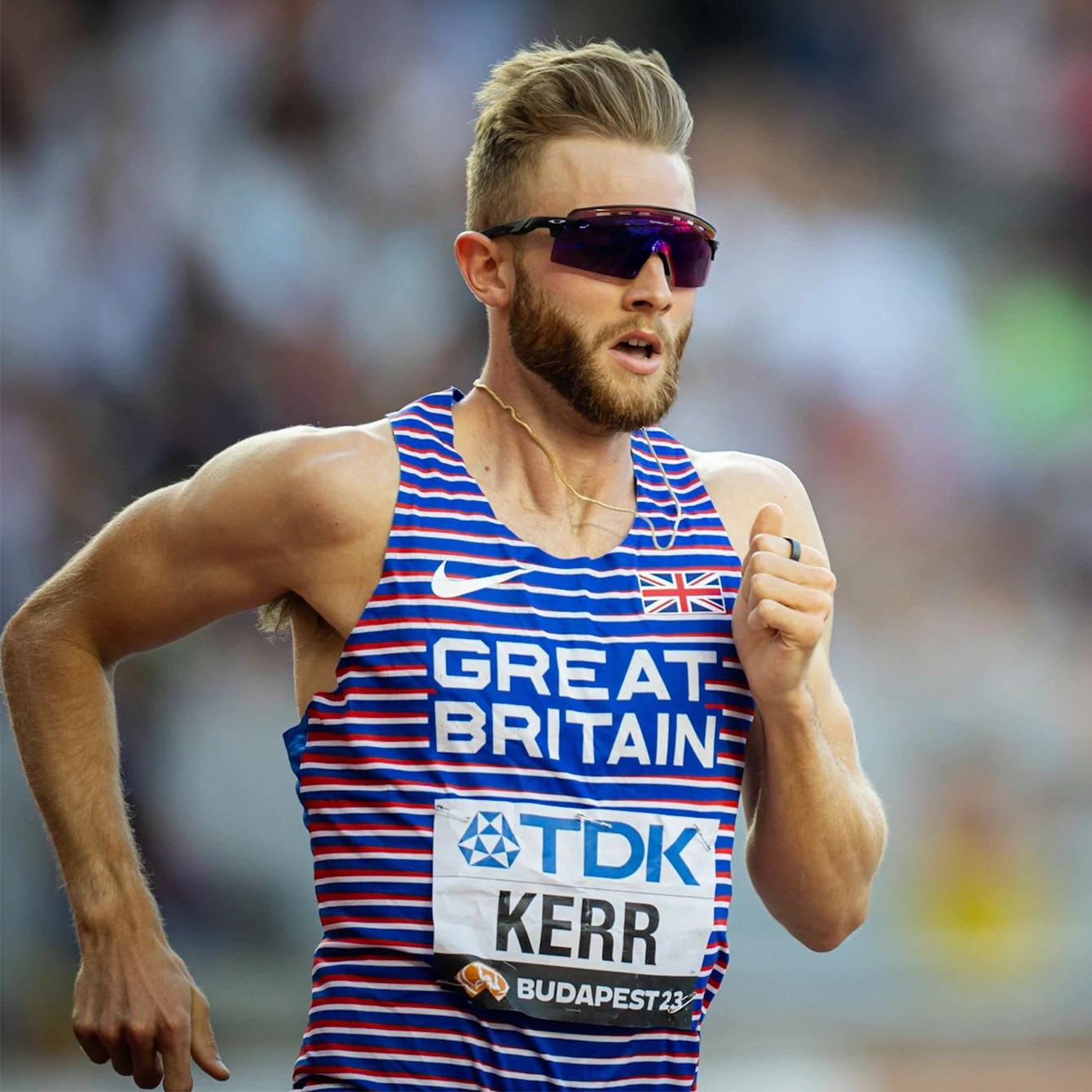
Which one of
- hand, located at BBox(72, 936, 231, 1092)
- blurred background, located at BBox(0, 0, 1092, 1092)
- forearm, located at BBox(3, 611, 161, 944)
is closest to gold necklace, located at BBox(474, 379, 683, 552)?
forearm, located at BBox(3, 611, 161, 944)

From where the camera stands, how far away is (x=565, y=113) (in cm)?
264

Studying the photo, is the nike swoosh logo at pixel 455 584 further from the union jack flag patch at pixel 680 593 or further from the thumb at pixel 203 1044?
the thumb at pixel 203 1044

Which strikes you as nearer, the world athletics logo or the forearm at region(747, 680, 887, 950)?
the world athletics logo

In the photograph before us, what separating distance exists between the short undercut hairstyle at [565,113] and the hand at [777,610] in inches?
27.7

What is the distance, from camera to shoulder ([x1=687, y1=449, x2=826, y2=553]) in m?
2.70

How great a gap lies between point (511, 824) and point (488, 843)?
0.05 metres

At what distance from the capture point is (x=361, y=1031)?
2293 mm

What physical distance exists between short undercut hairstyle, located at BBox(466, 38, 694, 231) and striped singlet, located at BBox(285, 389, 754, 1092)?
614 mm

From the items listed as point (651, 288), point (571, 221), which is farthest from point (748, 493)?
point (571, 221)

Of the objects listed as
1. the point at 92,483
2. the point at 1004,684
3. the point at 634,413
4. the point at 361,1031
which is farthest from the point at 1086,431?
the point at 361,1031

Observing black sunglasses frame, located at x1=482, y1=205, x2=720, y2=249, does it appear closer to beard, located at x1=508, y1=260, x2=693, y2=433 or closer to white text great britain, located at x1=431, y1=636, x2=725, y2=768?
beard, located at x1=508, y1=260, x2=693, y2=433

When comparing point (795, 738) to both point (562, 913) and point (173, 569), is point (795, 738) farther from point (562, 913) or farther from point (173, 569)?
point (173, 569)

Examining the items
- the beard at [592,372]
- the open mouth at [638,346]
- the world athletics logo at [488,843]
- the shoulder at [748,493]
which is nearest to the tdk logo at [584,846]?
the world athletics logo at [488,843]

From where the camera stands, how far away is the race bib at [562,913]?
2.30 metres
